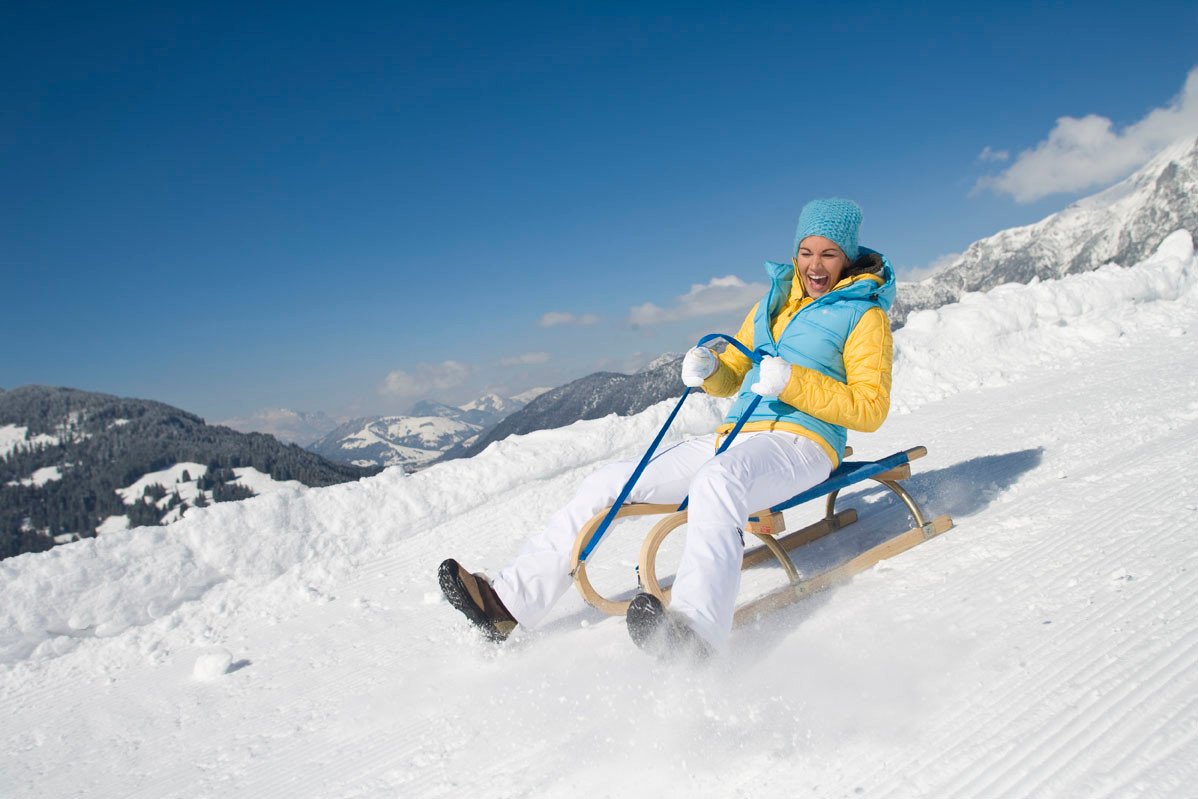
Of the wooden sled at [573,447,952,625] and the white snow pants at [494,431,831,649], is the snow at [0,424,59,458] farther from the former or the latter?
the wooden sled at [573,447,952,625]

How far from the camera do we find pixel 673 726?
2434mm

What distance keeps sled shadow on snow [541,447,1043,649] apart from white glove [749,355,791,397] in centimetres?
108

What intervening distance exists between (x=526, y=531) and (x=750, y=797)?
447 cm

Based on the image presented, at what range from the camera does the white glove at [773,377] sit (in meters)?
3.10

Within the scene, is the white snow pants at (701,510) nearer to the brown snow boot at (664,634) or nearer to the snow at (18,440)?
the brown snow boot at (664,634)

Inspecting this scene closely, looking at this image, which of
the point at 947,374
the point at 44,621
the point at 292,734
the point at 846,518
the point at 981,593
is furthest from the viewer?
the point at 947,374

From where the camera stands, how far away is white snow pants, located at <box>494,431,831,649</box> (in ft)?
8.96


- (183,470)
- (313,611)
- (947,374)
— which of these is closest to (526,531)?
(313,611)

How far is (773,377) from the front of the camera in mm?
3102

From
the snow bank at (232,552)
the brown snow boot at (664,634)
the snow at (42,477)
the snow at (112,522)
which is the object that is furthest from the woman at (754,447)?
the snow at (42,477)

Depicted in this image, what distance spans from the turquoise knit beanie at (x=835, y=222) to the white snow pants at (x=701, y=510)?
1.13 m

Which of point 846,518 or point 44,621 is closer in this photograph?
point 846,518

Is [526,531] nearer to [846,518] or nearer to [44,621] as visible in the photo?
[846,518]

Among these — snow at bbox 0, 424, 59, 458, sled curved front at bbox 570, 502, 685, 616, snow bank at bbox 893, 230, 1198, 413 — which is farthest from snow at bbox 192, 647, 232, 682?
snow at bbox 0, 424, 59, 458
